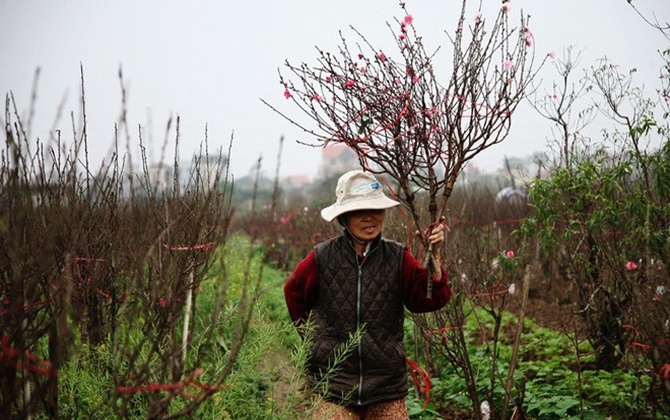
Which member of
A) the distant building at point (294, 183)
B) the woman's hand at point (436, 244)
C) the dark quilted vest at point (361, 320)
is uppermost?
the distant building at point (294, 183)

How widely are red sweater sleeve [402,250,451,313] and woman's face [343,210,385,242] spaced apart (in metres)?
0.21

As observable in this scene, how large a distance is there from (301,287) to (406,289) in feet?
1.78

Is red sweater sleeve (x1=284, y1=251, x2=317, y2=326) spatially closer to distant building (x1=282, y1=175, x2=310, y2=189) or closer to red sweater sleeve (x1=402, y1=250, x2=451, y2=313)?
red sweater sleeve (x1=402, y1=250, x2=451, y2=313)

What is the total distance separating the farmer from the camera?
9.07ft

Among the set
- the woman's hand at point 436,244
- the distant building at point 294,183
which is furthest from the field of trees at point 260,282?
the distant building at point 294,183

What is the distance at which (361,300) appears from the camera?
9.34 ft

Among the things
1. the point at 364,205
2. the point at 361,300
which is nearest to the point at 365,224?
the point at 364,205

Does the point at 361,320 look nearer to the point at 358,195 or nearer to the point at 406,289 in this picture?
the point at 406,289

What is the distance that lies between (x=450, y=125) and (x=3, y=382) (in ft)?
6.82

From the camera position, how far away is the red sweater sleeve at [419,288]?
9.21 feet

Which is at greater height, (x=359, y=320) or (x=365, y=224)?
(x=365, y=224)

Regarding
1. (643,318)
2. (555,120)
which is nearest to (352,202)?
(643,318)

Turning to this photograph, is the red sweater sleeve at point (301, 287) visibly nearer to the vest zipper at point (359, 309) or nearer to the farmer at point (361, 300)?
the farmer at point (361, 300)

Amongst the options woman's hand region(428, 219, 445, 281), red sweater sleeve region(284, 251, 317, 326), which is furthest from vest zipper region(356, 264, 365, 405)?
woman's hand region(428, 219, 445, 281)
